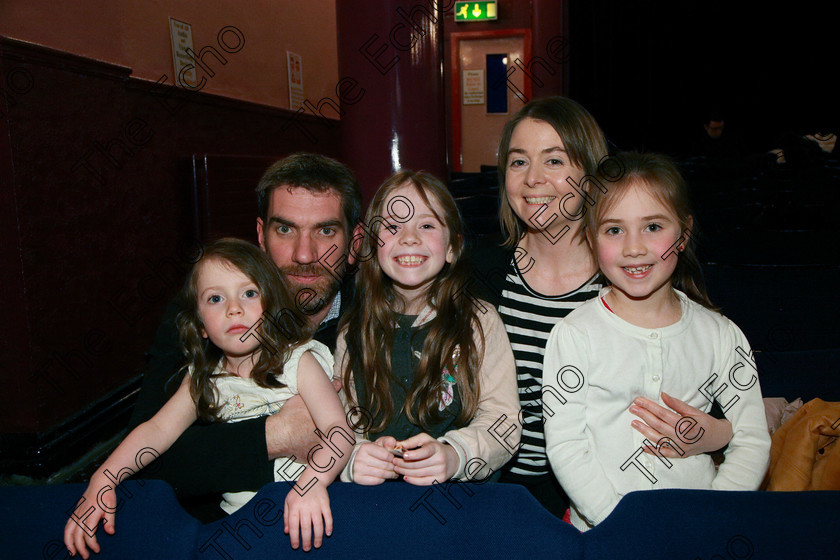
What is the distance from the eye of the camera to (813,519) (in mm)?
906

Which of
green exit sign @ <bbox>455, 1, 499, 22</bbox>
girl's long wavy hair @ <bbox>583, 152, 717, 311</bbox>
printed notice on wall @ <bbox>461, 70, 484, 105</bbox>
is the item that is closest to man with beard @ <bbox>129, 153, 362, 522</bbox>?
girl's long wavy hair @ <bbox>583, 152, 717, 311</bbox>

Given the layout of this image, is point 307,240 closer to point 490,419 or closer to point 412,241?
point 412,241

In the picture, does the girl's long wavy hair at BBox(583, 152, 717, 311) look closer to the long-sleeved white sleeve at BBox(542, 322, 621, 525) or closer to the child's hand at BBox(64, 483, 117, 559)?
the long-sleeved white sleeve at BBox(542, 322, 621, 525)

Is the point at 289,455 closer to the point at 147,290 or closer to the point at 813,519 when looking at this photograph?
the point at 813,519

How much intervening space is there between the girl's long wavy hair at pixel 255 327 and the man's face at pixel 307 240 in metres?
0.28

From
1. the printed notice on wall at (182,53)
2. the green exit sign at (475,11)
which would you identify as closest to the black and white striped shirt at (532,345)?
the printed notice on wall at (182,53)

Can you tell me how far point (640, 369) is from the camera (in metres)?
1.24

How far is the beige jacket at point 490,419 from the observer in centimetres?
120

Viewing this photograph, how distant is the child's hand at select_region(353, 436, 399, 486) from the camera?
42.8 inches

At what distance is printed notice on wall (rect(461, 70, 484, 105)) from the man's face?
785cm

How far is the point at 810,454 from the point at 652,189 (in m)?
0.68

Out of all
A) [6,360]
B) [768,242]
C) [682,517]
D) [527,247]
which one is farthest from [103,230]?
[768,242]

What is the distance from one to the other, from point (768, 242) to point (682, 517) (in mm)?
1780

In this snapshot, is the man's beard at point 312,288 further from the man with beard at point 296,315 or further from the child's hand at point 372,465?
the child's hand at point 372,465
